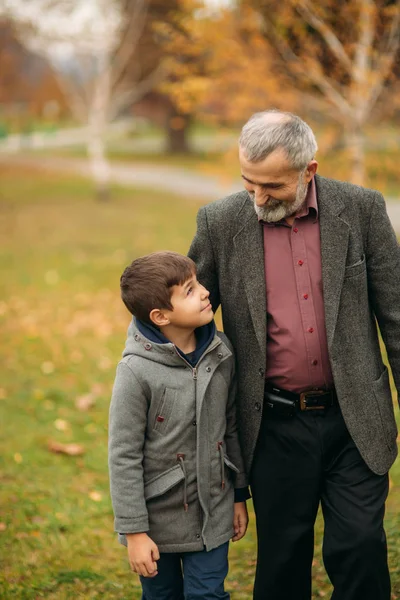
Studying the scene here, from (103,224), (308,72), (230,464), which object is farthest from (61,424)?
(103,224)

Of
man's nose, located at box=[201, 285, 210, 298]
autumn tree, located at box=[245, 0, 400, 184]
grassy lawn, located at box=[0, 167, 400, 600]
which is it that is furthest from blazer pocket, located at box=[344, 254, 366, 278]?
autumn tree, located at box=[245, 0, 400, 184]

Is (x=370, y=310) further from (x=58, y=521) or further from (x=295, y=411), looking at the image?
(x=58, y=521)

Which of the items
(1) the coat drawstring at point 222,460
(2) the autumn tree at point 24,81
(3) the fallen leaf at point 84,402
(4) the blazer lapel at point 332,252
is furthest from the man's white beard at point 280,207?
(2) the autumn tree at point 24,81

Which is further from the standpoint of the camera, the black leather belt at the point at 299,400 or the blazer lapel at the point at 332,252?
the black leather belt at the point at 299,400

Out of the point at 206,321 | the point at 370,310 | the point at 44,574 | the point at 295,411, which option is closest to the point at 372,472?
the point at 295,411

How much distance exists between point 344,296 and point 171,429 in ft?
2.60

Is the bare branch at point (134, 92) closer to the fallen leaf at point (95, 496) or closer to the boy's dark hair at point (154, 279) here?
the fallen leaf at point (95, 496)

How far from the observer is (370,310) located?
311 cm

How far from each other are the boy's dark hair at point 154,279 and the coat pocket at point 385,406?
2.67ft

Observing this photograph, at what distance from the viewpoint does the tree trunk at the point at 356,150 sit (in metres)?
8.77

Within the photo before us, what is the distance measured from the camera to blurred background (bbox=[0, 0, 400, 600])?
15.6 feet

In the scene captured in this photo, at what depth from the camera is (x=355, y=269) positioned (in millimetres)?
2980

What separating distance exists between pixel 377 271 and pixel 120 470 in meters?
1.17

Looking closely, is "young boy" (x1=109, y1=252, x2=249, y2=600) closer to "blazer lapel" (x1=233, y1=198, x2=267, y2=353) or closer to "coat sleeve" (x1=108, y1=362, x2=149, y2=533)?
"coat sleeve" (x1=108, y1=362, x2=149, y2=533)
